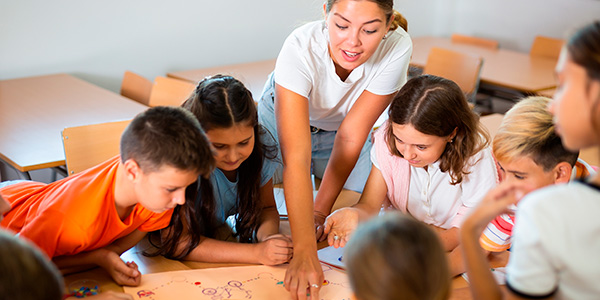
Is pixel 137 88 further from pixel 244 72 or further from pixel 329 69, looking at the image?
pixel 329 69

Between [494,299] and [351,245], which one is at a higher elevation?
[351,245]

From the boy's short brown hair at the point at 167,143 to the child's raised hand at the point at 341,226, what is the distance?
0.41 metres

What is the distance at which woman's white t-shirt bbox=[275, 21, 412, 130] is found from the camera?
5.41 feet

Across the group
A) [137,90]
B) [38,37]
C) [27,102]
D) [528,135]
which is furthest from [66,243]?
[38,37]

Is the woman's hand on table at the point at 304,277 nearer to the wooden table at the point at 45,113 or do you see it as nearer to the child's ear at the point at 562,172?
the child's ear at the point at 562,172

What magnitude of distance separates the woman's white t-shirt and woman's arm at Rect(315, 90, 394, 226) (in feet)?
0.12

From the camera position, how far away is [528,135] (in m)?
1.43

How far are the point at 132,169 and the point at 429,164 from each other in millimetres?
849

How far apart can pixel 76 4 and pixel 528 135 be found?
9.88 ft

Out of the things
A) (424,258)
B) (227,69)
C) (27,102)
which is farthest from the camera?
(227,69)

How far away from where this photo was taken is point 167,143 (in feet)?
3.98

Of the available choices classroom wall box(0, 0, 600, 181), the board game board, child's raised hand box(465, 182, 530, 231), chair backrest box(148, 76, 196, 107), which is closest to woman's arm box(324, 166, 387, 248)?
the board game board

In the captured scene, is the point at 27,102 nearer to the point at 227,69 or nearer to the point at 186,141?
the point at 227,69

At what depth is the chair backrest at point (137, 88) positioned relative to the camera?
3275mm
